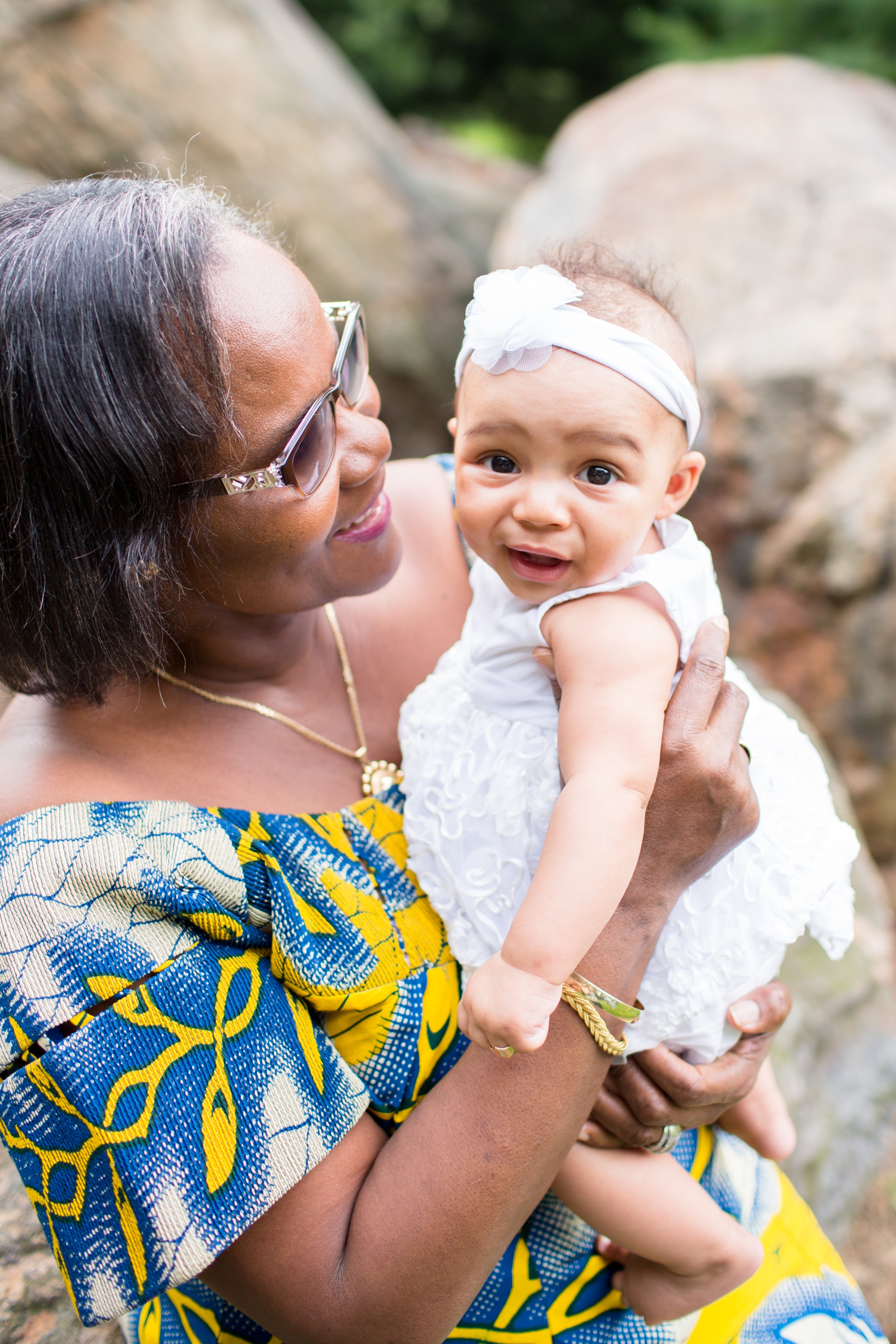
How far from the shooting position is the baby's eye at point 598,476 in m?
1.32

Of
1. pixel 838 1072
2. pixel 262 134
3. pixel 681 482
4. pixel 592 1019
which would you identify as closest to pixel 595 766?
pixel 592 1019

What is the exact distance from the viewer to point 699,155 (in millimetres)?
4582

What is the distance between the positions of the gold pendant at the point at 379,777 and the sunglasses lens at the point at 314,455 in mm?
500

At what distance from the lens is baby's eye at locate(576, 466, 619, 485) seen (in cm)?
132

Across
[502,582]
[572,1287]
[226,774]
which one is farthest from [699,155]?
[572,1287]

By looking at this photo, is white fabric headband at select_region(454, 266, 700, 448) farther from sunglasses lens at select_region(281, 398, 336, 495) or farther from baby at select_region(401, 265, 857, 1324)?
sunglasses lens at select_region(281, 398, 336, 495)

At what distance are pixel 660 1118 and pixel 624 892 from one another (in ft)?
1.34

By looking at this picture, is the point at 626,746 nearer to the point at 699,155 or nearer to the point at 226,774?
the point at 226,774

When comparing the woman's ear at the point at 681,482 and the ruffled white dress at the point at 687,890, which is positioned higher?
Answer: the woman's ear at the point at 681,482

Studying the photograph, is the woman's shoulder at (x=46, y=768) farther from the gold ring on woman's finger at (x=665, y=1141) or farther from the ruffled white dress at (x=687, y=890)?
the gold ring on woman's finger at (x=665, y=1141)

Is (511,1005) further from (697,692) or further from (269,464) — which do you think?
(269,464)

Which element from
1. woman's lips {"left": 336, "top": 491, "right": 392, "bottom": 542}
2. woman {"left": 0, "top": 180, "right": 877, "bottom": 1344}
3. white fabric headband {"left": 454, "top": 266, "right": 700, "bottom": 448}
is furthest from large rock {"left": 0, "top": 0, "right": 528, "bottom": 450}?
white fabric headband {"left": 454, "top": 266, "right": 700, "bottom": 448}

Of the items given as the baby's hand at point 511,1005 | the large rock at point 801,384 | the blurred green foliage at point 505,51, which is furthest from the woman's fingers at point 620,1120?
the blurred green foliage at point 505,51

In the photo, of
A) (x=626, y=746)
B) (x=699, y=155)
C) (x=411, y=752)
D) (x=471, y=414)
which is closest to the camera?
(x=626, y=746)
